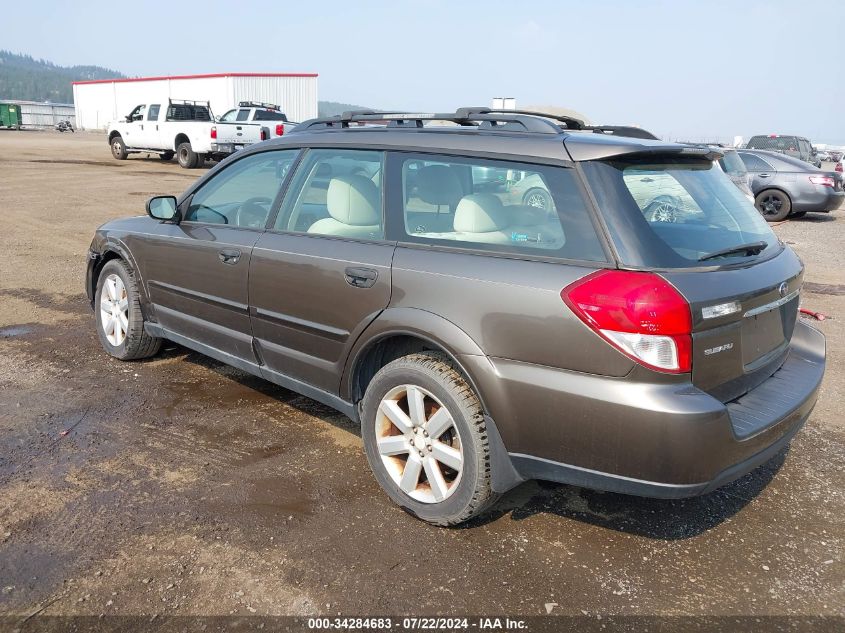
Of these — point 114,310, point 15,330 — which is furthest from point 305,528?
point 15,330

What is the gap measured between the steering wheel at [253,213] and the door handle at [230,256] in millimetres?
170

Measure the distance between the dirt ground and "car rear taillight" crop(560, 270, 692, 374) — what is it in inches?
36.9

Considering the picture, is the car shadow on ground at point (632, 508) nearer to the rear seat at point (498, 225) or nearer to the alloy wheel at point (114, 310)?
the rear seat at point (498, 225)

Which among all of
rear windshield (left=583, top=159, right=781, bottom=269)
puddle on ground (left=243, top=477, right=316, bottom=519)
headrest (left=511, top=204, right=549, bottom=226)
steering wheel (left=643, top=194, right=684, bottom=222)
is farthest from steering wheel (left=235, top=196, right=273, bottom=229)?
steering wheel (left=643, top=194, right=684, bottom=222)

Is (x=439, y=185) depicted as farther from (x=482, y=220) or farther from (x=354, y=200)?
(x=354, y=200)

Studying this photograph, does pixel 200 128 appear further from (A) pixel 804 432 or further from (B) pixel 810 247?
(A) pixel 804 432

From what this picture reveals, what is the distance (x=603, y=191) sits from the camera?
2775mm

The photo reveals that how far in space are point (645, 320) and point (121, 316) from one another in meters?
3.89

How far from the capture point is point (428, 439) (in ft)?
10.3

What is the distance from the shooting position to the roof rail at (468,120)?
320 cm

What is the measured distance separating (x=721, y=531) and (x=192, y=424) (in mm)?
2853

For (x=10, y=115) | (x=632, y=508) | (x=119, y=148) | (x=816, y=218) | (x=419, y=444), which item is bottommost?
(x=632, y=508)

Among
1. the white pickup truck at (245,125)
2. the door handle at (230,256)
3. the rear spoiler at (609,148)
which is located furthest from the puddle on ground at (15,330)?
the white pickup truck at (245,125)

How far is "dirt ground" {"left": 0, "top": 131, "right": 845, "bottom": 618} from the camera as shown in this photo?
2.70m
